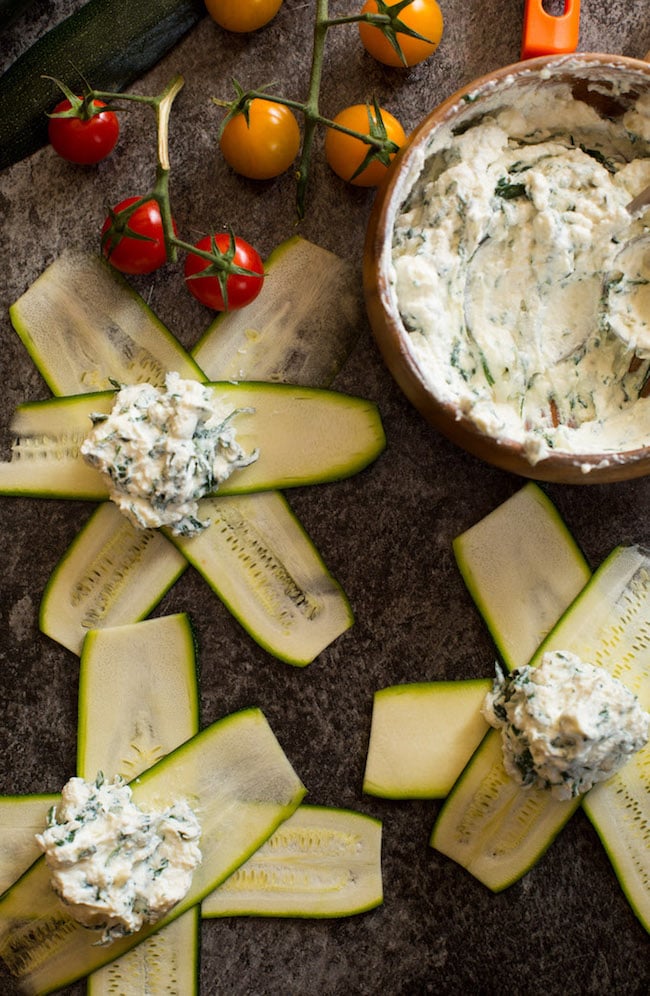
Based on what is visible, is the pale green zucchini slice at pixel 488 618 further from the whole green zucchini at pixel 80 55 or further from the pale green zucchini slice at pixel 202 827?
the whole green zucchini at pixel 80 55

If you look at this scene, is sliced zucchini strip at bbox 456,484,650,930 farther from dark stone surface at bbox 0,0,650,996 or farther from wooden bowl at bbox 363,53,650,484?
wooden bowl at bbox 363,53,650,484

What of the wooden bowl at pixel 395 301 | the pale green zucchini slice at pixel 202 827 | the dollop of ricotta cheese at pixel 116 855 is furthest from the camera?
the pale green zucchini slice at pixel 202 827

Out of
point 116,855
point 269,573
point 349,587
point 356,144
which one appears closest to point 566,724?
point 349,587

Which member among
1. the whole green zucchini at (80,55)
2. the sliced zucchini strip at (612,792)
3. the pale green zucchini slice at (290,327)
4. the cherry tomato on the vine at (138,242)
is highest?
the whole green zucchini at (80,55)

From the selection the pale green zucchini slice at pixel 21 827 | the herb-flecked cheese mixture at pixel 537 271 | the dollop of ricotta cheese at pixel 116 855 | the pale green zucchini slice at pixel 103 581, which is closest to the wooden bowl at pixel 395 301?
the herb-flecked cheese mixture at pixel 537 271

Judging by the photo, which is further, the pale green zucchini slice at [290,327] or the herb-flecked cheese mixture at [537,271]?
the pale green zucchini slice at [290,327]

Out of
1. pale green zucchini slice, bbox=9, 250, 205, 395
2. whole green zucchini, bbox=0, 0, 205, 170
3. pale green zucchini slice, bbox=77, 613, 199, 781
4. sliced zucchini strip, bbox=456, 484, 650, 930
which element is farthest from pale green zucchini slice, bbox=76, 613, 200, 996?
whole green zucchini, bbox=0, 0, 205, 170

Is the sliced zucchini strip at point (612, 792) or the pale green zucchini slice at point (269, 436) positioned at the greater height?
the pale green zucchini slice at point (269, 436)
